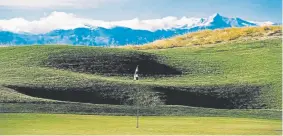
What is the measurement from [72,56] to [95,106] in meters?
35.7

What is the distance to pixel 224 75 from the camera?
87000 millimetres

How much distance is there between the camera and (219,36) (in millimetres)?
122062

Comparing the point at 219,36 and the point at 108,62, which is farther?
the point at 219,36

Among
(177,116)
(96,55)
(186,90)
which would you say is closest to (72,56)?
(96,55)

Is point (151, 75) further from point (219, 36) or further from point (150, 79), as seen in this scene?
point (219, 36)

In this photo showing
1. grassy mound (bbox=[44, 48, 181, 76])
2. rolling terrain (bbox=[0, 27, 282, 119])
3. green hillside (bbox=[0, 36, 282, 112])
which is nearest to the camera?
rolling terrain (bbox=[0, 27, 282, 119])

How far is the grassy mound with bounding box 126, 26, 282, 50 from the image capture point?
11756cm

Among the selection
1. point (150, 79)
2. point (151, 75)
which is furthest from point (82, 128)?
point (151, 75)

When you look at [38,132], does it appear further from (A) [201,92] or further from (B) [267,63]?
(B) [267,63]

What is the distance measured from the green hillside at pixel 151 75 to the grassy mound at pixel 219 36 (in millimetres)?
5927

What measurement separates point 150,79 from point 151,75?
2.62 meters

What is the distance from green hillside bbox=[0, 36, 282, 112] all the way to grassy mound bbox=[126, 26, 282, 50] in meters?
5.93

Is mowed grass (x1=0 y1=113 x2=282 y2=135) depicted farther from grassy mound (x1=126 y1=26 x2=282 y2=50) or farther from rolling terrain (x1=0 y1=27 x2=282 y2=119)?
grassy mound (x1=126 y1=26 x2=282 y2=50)

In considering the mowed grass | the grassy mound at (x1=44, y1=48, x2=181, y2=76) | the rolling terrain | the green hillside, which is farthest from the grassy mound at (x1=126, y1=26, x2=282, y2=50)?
the mowed grass
